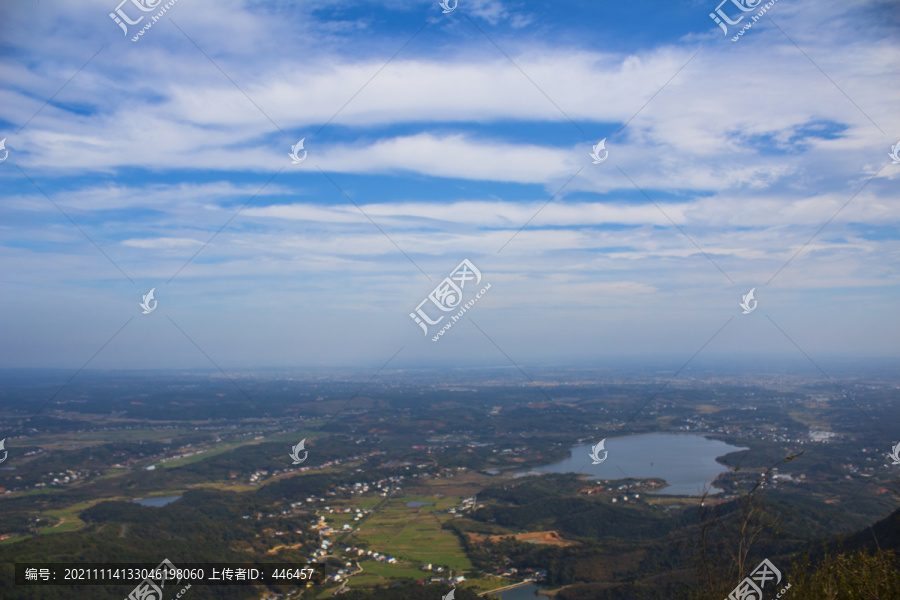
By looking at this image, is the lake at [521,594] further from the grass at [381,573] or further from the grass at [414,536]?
the grass at [381,573]

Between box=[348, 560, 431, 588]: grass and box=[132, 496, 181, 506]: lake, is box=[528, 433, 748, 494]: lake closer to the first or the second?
box=[348, 560, 431, 588]: grass

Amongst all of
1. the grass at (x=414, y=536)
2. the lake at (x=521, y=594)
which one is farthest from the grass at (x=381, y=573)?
the lake at (x=521, y=594)

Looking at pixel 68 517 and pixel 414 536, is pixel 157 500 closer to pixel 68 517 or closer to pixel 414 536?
pixel 68 517

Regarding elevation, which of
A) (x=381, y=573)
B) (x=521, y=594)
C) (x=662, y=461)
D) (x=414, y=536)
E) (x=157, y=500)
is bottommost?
(x=521, y=594)

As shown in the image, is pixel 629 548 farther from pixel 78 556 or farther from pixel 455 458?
pixel 455 458

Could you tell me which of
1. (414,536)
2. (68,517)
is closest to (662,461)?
(414,536)

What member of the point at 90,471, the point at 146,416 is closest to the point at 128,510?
the point at 90,471

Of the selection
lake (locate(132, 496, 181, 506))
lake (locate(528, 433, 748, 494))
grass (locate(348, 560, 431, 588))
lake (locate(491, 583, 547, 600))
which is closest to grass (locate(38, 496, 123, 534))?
lake (locate(132, 496, 181, 506))
